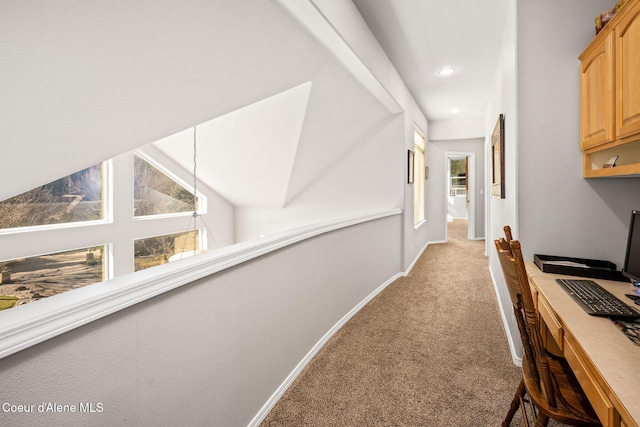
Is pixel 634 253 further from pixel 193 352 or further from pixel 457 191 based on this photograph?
pixel 457 191

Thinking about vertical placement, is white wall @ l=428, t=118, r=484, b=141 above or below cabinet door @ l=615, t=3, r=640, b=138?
above

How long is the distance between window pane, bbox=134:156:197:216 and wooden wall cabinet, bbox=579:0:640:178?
471cm

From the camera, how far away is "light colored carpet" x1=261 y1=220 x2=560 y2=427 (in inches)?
69.1

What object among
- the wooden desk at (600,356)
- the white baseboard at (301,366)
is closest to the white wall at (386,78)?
the white baseboard at (301,366)

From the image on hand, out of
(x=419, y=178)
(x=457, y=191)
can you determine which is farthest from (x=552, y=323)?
(x=457, y=191)

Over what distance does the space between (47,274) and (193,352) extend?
10.9 ft

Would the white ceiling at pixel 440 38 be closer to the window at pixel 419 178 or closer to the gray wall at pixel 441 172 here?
the window at pixel 419 178

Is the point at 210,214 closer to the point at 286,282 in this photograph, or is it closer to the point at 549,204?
the point at 286,282

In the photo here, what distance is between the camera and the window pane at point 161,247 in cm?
450

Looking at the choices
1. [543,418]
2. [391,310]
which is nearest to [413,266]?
[391,310]

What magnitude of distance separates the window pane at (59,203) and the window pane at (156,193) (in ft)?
1.75

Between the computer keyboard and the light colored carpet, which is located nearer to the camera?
the computer keyboard

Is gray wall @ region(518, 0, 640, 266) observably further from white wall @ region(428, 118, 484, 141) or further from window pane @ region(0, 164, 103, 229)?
white wall @ region(428, 118, 484, 141)

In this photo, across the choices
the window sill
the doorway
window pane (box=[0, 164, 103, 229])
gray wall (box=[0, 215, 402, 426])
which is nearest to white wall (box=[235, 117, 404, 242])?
gray wall (box=[0, 215, 402, 426])
